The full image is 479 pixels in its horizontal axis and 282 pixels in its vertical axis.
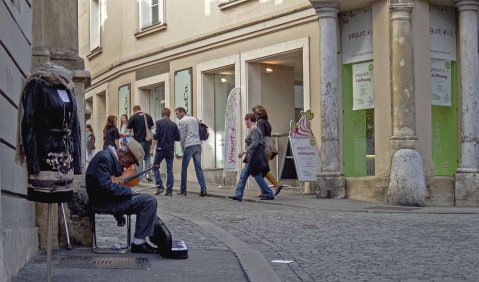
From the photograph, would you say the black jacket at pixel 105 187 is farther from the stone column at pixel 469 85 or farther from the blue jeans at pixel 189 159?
the stone column at pixel 469 85

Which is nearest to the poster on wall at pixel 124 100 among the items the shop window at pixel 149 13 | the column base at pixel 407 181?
the shop window at pixel 149 13

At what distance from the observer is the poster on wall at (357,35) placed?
1830cm

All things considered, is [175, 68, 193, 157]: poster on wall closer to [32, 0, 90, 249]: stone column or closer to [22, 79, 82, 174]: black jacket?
[32, 0, 90, 249]: stone column

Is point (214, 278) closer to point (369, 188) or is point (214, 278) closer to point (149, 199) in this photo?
point (149, 199)

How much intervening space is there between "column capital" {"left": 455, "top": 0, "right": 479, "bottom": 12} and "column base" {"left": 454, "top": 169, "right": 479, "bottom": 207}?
3267 mm

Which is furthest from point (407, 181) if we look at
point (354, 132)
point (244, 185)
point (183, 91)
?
point (183, 91)

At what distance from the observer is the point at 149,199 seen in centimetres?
934

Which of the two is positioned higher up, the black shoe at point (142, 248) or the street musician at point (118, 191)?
the street musician at point (118, 191)

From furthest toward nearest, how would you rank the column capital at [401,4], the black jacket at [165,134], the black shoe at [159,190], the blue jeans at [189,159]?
the black shoe at [159,190], the black jacket at [165,134], the blue jeans at [189,159], the column capital at [401,4]

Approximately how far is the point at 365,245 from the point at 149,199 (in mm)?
2779

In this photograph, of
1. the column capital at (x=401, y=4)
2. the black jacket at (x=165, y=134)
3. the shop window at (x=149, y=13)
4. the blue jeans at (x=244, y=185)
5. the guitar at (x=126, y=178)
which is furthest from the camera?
the shop window at (x=149, y=13)

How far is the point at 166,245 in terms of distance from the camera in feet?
30.1

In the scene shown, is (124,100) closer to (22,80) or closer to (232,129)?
(232,129)

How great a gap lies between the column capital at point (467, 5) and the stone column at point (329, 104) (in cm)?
246
